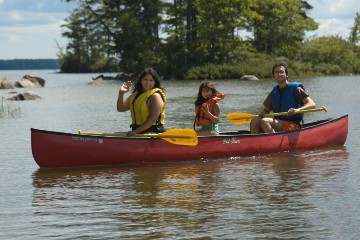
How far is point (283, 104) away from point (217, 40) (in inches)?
1665

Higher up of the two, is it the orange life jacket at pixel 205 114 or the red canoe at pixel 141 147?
the orange life jacket at pixel 205 114

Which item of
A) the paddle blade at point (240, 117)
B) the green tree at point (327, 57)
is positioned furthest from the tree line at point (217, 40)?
the paddle blade at point (240, 117)

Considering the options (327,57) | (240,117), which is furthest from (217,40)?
(240,117)

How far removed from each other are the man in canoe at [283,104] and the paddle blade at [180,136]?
4.73 ft

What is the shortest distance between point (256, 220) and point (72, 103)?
21135 mm

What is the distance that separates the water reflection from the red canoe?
136 millimetres

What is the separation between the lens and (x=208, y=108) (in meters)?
11.5

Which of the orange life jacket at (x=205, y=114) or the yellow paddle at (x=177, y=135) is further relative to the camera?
the orange life jacket at (x=205, y=114)

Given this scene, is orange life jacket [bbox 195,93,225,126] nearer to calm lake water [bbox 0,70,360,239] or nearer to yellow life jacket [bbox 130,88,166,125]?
calm lake water [bbox 0,70,360,239]

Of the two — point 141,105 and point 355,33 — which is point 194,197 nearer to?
point 141,105

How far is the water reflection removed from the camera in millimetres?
6969

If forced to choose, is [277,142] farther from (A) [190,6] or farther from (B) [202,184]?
(A) [190,6]

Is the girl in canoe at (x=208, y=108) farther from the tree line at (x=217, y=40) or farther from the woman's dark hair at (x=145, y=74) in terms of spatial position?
the tree line at (x=217, y=40)

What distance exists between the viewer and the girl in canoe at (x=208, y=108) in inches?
452
